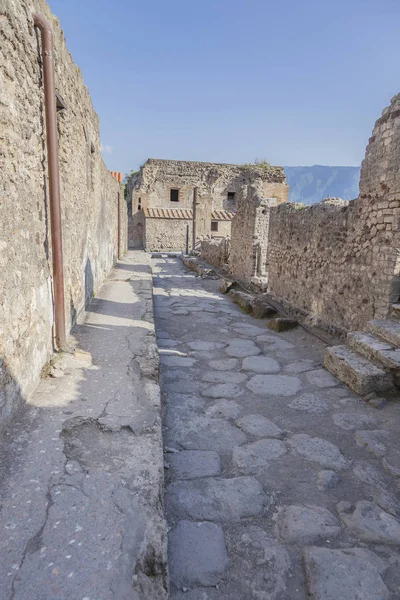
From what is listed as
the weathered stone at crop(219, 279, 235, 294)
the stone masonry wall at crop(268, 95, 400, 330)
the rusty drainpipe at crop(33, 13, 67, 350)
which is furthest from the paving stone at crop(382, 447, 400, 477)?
the weathered stone at crop(219, 279, 235, 294)

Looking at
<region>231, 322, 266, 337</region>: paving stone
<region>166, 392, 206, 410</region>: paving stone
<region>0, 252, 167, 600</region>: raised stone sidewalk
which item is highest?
<region>0, 252, 167, 600</region>: raised stone sidewalk

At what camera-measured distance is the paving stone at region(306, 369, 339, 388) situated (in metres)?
3.89

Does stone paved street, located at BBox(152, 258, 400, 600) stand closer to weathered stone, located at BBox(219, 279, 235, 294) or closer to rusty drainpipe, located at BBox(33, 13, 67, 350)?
rusty drainpipe, located at BBox(33, 13, 67, 350)

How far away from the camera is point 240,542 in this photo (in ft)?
6.19

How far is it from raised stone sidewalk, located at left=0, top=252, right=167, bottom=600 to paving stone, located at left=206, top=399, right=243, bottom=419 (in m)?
0.59

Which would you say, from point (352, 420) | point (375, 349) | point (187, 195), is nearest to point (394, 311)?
point (375, 349)

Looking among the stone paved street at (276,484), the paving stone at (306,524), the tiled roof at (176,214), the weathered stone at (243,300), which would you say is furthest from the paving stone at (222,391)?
the tiled roof at (176,214)

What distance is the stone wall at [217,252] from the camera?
13336 millimetres

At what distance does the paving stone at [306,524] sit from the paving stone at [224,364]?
7.20ft

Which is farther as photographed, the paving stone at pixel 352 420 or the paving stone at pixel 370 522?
the paving stone at pixel 352 420

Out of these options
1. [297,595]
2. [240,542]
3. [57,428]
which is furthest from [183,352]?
Result: [297,595]

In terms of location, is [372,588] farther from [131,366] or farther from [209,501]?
[131,366]

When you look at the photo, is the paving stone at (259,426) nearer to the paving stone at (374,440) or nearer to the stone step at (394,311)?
the paving stone at (374,440)

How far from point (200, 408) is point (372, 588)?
6.16 ft
